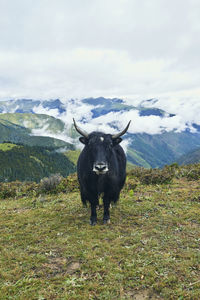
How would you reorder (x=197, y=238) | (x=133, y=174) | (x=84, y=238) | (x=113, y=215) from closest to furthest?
(x=197, y=238) < (x=84, y=238) < (x=113, y=215) < (x=133, y=174)

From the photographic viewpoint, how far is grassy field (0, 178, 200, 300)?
4.77 meters

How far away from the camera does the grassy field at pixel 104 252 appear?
4.77 metres

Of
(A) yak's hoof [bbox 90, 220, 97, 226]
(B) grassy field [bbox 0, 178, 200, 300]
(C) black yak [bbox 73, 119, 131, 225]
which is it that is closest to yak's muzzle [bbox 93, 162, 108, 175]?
(C) black yak [bbox 73, 119, 131, 225]

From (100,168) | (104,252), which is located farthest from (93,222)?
(100,168)

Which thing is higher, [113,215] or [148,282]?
[148,282]

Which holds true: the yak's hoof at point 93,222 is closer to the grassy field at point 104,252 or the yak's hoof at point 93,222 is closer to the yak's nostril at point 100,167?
the grassy field at point 104,252

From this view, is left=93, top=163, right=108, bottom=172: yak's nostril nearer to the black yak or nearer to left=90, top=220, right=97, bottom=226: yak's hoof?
the black yak

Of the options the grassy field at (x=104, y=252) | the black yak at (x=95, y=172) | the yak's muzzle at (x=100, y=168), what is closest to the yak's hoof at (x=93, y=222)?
the black yak at (x=95, y=172)

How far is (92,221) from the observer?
8.69 metres

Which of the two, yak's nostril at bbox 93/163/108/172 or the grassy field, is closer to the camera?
the grassy field

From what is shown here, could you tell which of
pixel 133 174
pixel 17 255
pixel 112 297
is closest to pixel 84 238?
pixel 17 255

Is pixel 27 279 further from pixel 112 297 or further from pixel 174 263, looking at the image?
pixel 174 263

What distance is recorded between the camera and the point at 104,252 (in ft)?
21.0

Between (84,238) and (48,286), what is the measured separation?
2.53 metres
